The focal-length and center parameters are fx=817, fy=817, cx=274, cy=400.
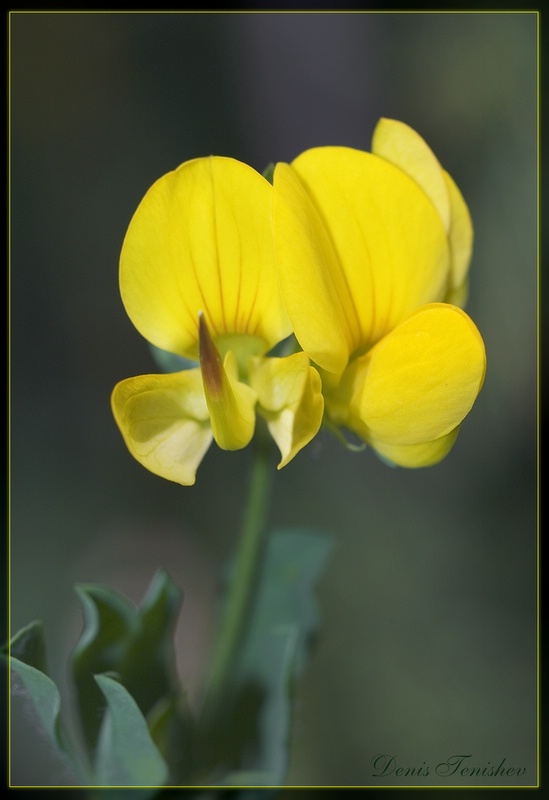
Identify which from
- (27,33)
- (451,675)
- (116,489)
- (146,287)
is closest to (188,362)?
(146,287)

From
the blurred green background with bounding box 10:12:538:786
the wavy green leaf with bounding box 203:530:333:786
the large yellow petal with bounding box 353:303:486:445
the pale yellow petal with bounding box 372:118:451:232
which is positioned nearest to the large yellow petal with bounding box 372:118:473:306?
the pale yellow petal with bounding box 372:118:451:232

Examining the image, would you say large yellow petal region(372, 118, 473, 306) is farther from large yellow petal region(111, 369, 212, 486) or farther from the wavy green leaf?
the wavy green leaf

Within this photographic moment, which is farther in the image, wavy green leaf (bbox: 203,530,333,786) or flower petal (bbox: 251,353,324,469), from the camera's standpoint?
wavy green leaf (bbox: 203,530,333,786)

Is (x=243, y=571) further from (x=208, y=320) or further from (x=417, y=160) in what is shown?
(x=417, y=160)

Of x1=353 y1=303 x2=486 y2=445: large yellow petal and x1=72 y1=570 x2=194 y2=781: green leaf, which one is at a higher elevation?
x1=353 y1=303 x2=486 y2=445: large yellow petal

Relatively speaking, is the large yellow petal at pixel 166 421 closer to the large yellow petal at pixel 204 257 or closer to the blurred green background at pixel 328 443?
the large yellow petal at pixel 204 257

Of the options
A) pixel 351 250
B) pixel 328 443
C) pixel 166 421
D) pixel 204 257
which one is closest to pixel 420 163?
pixel 351 250

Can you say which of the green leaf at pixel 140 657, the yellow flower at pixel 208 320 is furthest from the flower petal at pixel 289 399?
the green leaf at pixel 140 657
